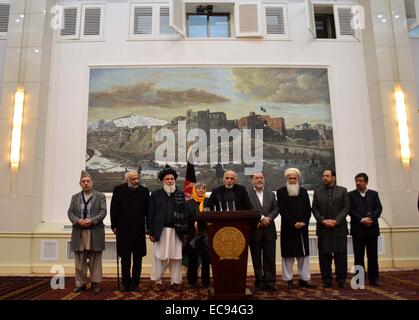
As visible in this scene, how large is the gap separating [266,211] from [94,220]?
Result: 7.58 feet

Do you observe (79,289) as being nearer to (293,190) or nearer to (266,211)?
(266,211)

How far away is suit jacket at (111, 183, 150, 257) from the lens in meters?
4.92

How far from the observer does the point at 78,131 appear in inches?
310

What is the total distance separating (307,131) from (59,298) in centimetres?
571

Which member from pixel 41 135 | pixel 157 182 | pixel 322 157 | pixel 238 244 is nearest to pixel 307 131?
pixel 322 157

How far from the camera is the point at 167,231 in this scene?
193 inches

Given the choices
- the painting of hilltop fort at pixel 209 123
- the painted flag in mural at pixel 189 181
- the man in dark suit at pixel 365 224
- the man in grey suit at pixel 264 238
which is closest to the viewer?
the man in grey suit at pixel 264 238

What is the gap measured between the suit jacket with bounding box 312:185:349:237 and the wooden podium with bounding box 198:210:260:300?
1590 millimetres

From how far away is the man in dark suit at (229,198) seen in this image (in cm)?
485

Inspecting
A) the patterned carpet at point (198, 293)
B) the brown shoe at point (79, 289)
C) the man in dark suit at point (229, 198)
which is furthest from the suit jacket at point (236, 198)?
the brown shoe at point (79, 289)

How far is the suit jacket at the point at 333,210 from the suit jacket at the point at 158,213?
1859 mm

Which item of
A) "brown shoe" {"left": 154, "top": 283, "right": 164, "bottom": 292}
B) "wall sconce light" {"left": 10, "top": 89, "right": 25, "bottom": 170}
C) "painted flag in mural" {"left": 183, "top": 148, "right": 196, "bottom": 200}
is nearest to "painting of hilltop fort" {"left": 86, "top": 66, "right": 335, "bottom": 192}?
"painted flag in mural" {"left": 183, "top": 148, "right": 196, "bottom": 200}

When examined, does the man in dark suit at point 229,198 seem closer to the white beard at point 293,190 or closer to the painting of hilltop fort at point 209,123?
the white beard at point 293,190

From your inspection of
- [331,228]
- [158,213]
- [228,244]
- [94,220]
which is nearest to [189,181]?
[158,213]
